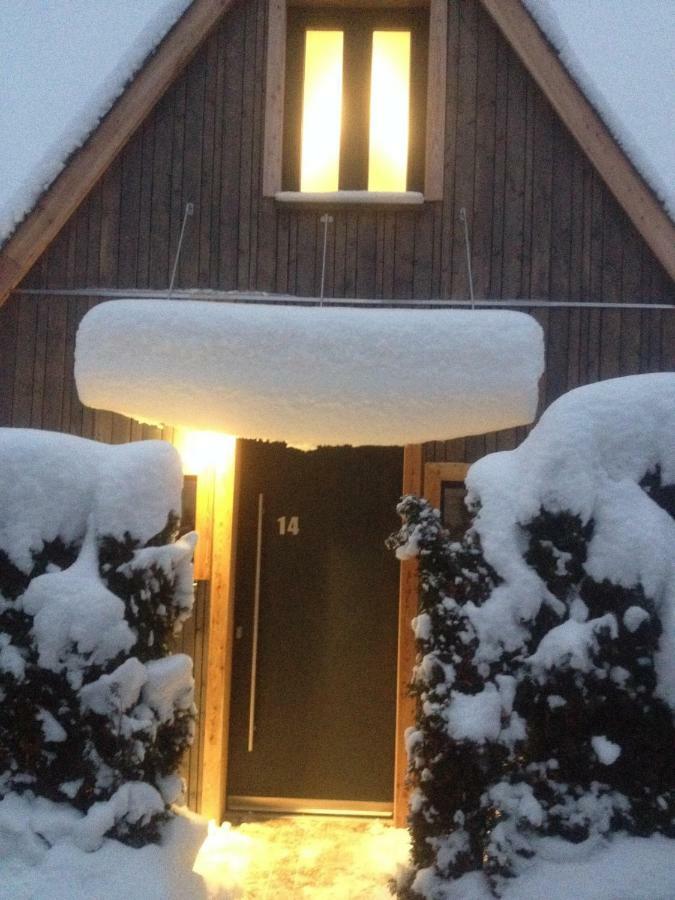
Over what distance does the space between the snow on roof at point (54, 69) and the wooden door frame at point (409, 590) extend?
124 inches

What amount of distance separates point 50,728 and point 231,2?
16.2ft

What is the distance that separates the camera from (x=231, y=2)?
5.90m

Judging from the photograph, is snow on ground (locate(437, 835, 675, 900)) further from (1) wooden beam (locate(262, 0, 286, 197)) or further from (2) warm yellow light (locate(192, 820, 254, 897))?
(1) wooden beam (locate(262, 0, 286, 197))

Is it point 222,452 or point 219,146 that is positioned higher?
point 219,146

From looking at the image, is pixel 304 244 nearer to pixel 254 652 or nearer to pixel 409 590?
pixel 409 590

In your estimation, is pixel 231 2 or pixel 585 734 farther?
pixel 231 2

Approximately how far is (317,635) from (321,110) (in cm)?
393

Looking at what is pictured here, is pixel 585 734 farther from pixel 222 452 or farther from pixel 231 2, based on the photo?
pixel 231 2

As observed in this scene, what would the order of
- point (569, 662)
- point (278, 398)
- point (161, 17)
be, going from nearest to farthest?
point (569, 662) → point (278, 398) → point (161, 17)

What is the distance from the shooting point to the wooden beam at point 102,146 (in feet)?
Answer: 18.8

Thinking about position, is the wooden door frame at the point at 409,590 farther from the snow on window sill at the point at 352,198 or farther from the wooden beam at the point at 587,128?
the wooden beam at the point at 587,128

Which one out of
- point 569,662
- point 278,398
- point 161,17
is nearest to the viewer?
point 569,662

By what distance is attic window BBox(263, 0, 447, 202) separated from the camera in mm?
6227

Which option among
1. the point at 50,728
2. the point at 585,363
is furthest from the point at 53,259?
the point at 585,363
